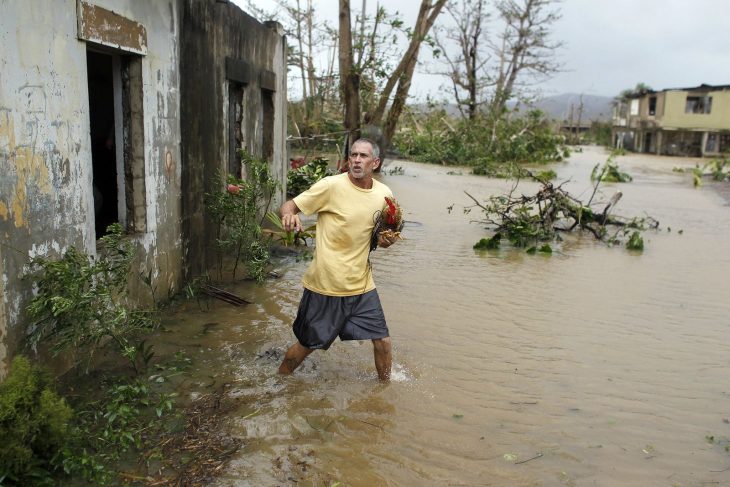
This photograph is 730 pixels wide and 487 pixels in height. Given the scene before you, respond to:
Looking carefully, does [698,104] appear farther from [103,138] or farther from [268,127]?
[103,138]

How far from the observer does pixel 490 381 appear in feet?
16.4

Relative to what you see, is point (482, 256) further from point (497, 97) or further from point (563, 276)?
point (497, 97)

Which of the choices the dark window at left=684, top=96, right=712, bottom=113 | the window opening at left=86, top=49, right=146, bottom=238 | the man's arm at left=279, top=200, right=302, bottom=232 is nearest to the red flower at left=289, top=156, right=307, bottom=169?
the window opening at left=86, top=49, right=146, bottom=238

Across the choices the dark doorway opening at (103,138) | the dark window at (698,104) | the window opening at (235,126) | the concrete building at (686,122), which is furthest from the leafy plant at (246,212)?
the dark window at (698,104)

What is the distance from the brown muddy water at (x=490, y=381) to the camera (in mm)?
3701

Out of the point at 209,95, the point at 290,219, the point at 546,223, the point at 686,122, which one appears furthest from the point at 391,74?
the point at 686,122

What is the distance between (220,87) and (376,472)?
4747 mm

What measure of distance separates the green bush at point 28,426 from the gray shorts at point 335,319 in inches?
59.9

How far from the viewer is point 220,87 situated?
6996mm

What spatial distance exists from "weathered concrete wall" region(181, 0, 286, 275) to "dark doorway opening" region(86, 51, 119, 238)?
68 cm

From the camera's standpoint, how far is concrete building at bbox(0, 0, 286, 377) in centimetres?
358

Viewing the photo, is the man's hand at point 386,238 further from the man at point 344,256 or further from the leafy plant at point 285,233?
the leafy plant at point 285,233

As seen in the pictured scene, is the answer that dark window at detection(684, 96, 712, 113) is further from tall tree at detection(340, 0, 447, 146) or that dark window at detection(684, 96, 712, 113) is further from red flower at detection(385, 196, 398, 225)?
red flower at detection(385, 196, 398, 225)

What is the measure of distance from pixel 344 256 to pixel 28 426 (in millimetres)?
1980
